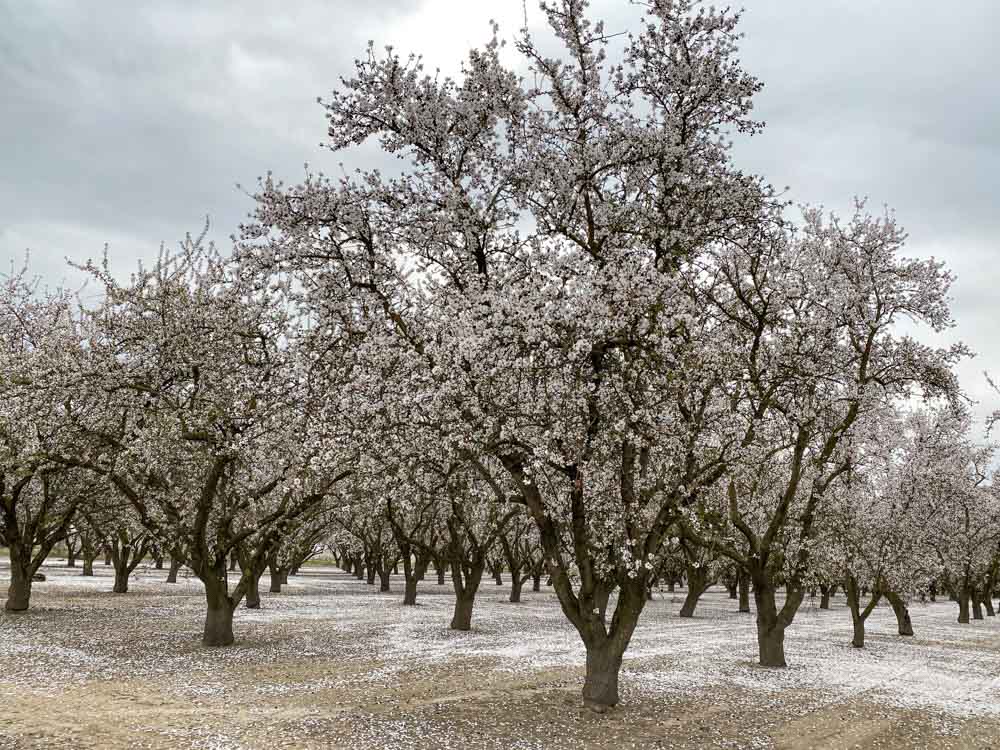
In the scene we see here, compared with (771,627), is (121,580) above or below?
below

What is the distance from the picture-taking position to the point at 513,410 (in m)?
12.9

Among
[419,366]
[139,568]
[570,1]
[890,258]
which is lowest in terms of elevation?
[139,568]

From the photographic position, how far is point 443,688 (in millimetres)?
16359

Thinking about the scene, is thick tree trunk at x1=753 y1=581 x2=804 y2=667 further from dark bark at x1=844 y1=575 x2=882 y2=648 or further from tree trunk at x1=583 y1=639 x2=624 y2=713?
dark bark at x1=844 y1=575 x2=882 y2=648

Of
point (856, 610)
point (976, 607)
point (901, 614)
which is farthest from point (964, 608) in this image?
point (856, 610)

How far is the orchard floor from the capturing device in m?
12.5

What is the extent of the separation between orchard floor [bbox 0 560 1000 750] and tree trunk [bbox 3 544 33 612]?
836mm

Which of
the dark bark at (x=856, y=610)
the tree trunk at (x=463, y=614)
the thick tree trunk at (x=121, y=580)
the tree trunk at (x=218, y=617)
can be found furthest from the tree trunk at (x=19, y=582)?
the dark bark at (x=856, y=610)

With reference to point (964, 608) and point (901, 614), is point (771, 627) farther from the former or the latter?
point (964, 608)

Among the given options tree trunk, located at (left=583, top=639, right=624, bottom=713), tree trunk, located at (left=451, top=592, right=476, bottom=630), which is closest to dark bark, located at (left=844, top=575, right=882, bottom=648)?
tree trunk, located at (left=451, top=592, right=476, bottom=630)

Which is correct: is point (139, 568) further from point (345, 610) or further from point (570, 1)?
point (570, 1)

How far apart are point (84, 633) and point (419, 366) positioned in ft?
58.5

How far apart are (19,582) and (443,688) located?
21.2 metres

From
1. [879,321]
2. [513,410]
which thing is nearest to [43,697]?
[513,410]
